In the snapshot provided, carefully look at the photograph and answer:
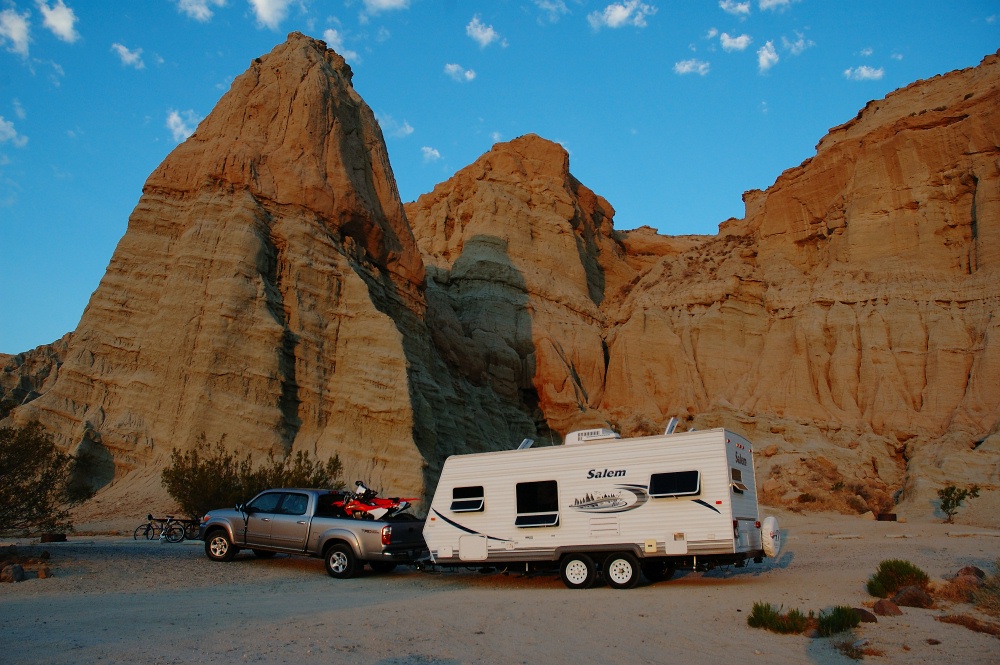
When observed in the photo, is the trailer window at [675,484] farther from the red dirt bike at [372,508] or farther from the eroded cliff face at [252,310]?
the eroded cliff face at [252,310]

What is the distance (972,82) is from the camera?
4881cm

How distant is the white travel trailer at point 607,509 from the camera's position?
1325 centimetres

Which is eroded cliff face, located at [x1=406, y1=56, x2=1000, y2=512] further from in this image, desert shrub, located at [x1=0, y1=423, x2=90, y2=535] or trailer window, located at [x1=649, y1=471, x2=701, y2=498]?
desert shrub, located at [x1=0, y1=423, x2=90, y2=535]

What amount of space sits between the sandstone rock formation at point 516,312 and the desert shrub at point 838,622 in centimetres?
2403

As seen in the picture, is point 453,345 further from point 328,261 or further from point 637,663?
point 637,663

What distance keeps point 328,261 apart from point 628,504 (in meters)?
26.1

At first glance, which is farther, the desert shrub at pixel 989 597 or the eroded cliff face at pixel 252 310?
the eroded cliff face at pixel 252 310

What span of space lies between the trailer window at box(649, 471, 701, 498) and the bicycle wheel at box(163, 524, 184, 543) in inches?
583

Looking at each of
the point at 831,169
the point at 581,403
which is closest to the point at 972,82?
the point at 831,169

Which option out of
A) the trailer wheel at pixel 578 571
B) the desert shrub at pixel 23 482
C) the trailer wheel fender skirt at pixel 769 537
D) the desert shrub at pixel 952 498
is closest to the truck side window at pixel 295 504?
the desert shrub at pixel 23 482

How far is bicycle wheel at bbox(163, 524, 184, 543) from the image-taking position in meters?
21.6

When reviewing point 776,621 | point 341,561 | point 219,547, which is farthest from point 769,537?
point 219,547

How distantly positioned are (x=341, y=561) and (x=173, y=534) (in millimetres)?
9032

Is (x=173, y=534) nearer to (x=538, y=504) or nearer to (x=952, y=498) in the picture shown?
(x=538, y=504)
